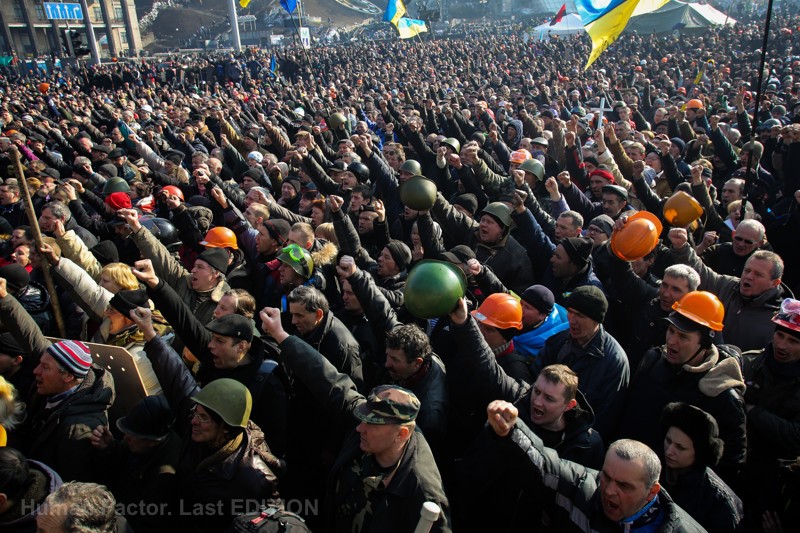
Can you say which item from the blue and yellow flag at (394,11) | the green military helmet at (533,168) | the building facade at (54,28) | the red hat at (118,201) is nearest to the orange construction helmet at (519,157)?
the green military helmet at (533,168)

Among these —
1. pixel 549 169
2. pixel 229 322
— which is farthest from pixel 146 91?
pixel 229 322

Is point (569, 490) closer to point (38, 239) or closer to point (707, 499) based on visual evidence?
point (707, 499)

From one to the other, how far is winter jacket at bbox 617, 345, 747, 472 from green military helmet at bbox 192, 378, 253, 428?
233 centimetres

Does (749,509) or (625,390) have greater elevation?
(625,390)

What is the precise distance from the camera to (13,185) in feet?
24.2

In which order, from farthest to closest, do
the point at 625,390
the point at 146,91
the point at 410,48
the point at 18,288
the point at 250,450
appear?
1. the point at 410,48
2. the point at 146,91
3. the point at 18,288
4. the point at 625,390
5. the point at 250,450

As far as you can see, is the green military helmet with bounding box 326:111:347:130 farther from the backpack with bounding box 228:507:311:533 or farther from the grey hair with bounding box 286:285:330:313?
the backpack with bounding box 228:507:311:533

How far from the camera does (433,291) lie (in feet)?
10.1

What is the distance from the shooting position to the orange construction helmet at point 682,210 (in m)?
5.33

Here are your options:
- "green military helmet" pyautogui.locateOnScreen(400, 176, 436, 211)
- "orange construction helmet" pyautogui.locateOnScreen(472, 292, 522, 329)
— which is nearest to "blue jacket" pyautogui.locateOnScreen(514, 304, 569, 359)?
"orange construction helmet" pyautogui.locateOnScreen(472, 292, 522, 329)

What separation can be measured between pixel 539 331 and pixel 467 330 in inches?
47.5

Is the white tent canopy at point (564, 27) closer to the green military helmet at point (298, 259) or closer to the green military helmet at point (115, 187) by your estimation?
the green military helmet at point (115, 187)

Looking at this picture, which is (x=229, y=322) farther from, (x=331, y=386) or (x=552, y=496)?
(x=552, y=496)

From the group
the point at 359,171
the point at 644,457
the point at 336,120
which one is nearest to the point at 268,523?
the point at 644,457
